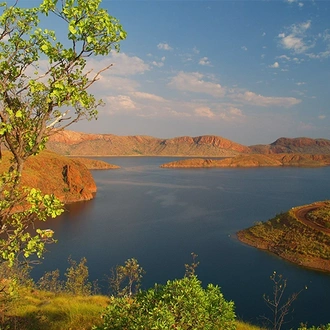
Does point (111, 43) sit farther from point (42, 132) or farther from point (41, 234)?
point (41, 234)

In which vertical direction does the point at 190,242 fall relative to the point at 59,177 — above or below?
below

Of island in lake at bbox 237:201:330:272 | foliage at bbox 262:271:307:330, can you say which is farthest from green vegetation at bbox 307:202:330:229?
foliage at bbox 262:271:307:330

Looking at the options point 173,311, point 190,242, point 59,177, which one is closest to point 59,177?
point 59,177

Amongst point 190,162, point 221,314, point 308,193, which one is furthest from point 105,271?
point 190,162

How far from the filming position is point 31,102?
5020 mm

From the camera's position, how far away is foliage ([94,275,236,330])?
4758 mm

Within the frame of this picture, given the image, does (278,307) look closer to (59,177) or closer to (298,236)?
(298,236)

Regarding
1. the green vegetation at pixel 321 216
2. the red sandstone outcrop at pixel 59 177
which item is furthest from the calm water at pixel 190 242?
the green vegetation at pixel 321 216

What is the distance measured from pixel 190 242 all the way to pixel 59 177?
47.3 m

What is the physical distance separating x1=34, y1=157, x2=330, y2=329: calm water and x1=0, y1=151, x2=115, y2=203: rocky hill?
5068 millimetres

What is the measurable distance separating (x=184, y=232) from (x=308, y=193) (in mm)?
50428

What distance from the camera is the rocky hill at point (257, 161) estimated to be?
172m

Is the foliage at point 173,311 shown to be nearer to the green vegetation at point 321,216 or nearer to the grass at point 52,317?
the grass at point 52,317

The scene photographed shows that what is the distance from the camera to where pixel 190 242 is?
41.7 meters
